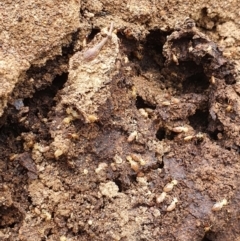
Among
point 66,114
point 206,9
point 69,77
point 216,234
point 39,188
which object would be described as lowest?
point 216,234

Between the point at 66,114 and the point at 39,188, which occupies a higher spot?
the point at 66,114

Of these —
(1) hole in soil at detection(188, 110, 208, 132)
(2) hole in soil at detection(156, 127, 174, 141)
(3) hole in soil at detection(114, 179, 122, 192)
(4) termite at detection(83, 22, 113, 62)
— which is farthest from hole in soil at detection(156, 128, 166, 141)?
(4) termite at detection(83, 22, 113, 62)

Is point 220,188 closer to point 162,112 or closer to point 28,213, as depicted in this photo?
point 162,112

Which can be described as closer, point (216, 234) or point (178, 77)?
point (216, 234)

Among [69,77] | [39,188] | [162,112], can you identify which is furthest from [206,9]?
[39,188]

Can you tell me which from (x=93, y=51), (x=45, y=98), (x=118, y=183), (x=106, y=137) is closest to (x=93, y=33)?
(x=93, y=51)

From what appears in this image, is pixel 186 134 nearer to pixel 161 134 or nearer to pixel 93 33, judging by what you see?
pixel 161 134

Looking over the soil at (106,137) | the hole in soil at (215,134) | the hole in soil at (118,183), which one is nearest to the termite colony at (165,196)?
the soil at (106,137)
